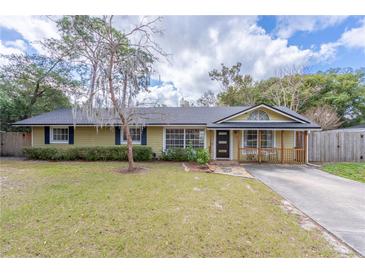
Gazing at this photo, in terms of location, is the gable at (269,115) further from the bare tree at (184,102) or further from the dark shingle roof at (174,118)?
the bare tree at (184,102)

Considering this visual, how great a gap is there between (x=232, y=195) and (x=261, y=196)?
2.85 feet

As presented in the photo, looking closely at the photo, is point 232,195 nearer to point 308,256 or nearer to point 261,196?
point 261,196

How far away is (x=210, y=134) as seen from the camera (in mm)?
12570

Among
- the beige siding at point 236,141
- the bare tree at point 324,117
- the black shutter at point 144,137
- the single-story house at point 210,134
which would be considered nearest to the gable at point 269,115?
the single-story house at point 210,134

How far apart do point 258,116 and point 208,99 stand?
19848 mm

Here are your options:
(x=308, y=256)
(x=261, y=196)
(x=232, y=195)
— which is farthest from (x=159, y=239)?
(x=261, y=196)

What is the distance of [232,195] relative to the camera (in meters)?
5.55

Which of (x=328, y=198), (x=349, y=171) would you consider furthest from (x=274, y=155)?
(x=328, y=198)

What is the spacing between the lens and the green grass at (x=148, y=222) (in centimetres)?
297

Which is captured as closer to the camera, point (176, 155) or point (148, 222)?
point (148, 222)

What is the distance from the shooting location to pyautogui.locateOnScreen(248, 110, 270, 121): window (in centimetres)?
1221

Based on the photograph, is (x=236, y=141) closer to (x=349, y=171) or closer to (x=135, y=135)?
(x=349, y=171)

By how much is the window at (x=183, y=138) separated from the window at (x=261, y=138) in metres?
2.90
